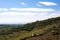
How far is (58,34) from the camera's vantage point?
7544 cm

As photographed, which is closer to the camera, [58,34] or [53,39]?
[53,39]

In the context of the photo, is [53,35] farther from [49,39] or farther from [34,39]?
[34,39]

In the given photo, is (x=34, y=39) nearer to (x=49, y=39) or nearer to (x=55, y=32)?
(x=49, y=39)

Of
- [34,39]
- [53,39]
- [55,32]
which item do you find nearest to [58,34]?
[55,32]

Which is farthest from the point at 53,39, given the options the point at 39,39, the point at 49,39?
the point at 39,39

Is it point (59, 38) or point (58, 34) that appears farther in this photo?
point (58, 34)

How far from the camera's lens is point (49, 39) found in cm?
6906

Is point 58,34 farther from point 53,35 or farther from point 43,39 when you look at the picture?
point 43,39

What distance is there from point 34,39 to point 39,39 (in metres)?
2.45

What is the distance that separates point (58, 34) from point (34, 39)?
44.3 ft

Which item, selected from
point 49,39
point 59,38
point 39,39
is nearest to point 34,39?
point 39,39

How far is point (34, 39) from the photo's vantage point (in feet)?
233

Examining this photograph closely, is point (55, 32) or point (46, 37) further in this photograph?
point (55, 32)

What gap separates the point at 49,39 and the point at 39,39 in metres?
4.84
